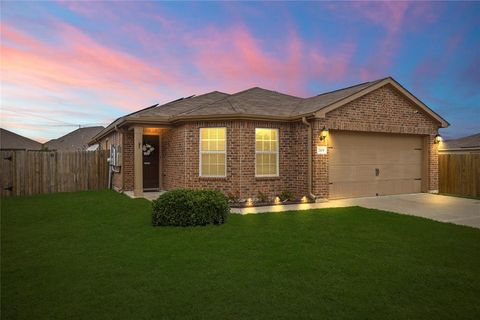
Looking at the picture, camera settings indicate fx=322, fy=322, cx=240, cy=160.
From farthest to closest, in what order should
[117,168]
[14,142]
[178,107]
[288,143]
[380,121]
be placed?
[14,142] < [117,168] < [178,107] < [380,121] < [288,143]

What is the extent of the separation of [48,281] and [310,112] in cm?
921

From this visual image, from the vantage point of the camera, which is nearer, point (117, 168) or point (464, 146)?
point (117, 168)

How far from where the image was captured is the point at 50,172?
1492 centimetres

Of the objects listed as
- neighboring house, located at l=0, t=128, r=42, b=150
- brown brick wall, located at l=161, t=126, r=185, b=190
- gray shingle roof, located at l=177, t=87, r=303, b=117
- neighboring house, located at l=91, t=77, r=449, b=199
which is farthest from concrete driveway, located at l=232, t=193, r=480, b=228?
neighboring house, located at l=0, t=128, r=42, b=150

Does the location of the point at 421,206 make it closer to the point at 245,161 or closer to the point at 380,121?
the point at 380,121

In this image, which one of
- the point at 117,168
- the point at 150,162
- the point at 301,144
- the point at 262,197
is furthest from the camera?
the point at 117,168

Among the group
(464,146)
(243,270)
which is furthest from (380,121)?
(464,146)

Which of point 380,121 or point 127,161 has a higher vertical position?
point 380,121

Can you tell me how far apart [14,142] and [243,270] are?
34.9 m

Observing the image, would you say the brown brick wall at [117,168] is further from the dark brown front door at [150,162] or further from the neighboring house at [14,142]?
the neighboring house at [14,142]

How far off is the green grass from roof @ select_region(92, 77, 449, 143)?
4.71 m

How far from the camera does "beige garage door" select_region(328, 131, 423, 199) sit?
12.2 meters

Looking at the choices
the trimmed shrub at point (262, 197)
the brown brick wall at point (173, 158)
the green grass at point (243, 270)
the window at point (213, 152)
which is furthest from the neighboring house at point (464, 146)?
the green grass at point (243, 270)

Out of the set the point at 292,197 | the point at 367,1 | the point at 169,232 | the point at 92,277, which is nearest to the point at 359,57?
the point at 367,1
